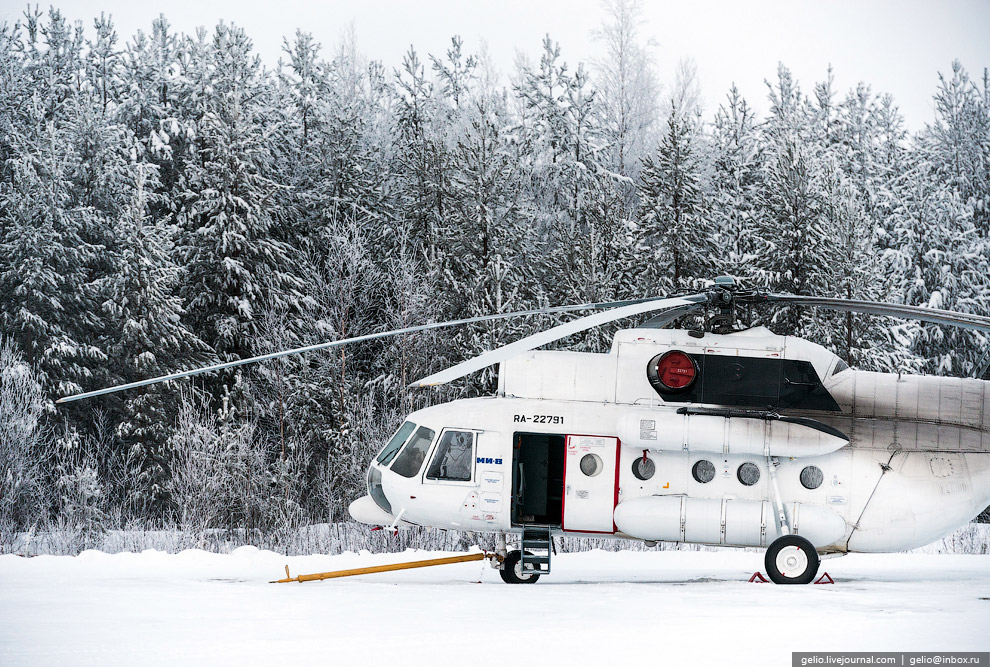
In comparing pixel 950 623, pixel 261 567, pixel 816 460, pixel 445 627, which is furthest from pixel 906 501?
pixel 261 567

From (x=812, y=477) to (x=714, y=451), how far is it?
3.97ft

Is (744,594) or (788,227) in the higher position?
(788,227)

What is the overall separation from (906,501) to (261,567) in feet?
26.4

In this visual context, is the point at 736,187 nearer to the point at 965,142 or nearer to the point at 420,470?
the point at 965,142

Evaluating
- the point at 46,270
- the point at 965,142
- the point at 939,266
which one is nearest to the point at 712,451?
the point at 939,266

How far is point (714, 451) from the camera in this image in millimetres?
10773

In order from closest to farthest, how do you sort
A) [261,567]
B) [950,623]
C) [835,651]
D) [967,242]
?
[835,651]
[950,623]
[261,567]
[967,242]

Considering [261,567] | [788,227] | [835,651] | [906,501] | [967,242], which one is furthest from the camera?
[967,242]

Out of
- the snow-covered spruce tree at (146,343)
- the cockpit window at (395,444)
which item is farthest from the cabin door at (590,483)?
the snow-covered spruce tree at (146,343)

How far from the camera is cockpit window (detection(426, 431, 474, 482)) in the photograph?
1127 cm

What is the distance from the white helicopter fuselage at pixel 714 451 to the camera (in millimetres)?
10750

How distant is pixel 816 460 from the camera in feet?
35.9

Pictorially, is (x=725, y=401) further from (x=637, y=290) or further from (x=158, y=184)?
(x=158, y=184)

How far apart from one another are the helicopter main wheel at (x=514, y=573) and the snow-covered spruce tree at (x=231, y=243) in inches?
865
